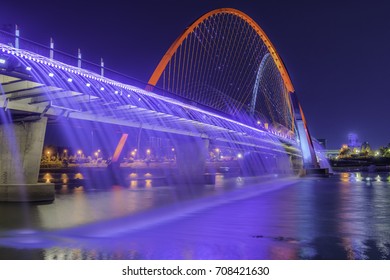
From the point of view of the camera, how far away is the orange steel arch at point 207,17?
6278cm

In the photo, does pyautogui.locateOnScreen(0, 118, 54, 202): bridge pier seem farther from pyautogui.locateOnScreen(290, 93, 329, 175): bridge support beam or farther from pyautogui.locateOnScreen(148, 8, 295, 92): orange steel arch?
pyautogui.locateOnScreen(290, 93, 329, 175): bridge support beam

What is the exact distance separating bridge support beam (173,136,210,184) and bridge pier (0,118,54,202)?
85.4 feet

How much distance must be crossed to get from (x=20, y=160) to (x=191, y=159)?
28.8 m

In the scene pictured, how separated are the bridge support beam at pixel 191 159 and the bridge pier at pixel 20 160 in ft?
85.4

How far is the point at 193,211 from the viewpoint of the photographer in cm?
→ 2195

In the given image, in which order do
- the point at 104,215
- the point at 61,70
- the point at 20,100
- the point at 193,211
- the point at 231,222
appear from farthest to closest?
the point at 61,70
the point at 20,100
the point at 193,211
the point at 104,215
the point at 231,222

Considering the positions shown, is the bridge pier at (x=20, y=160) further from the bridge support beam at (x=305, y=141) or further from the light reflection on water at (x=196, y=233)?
the bridge support beam at (x=305, y=141)

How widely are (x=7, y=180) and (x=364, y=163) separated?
6725 inches

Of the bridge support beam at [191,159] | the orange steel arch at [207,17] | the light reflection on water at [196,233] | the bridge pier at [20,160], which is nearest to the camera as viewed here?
the light reflection on water at [196,233]

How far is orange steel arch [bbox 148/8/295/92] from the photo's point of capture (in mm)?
62781

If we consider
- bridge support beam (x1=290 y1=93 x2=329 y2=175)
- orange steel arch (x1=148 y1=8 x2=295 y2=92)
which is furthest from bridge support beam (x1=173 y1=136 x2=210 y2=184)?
bridge support beam (x1=290 y1=93 x2=329 y2=175)

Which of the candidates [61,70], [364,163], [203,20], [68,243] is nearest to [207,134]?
[203,20]

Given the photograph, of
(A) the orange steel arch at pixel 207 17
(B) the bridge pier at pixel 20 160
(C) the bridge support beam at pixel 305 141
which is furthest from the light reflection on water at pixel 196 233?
(C) the bridge support beam at pixel 305 141
